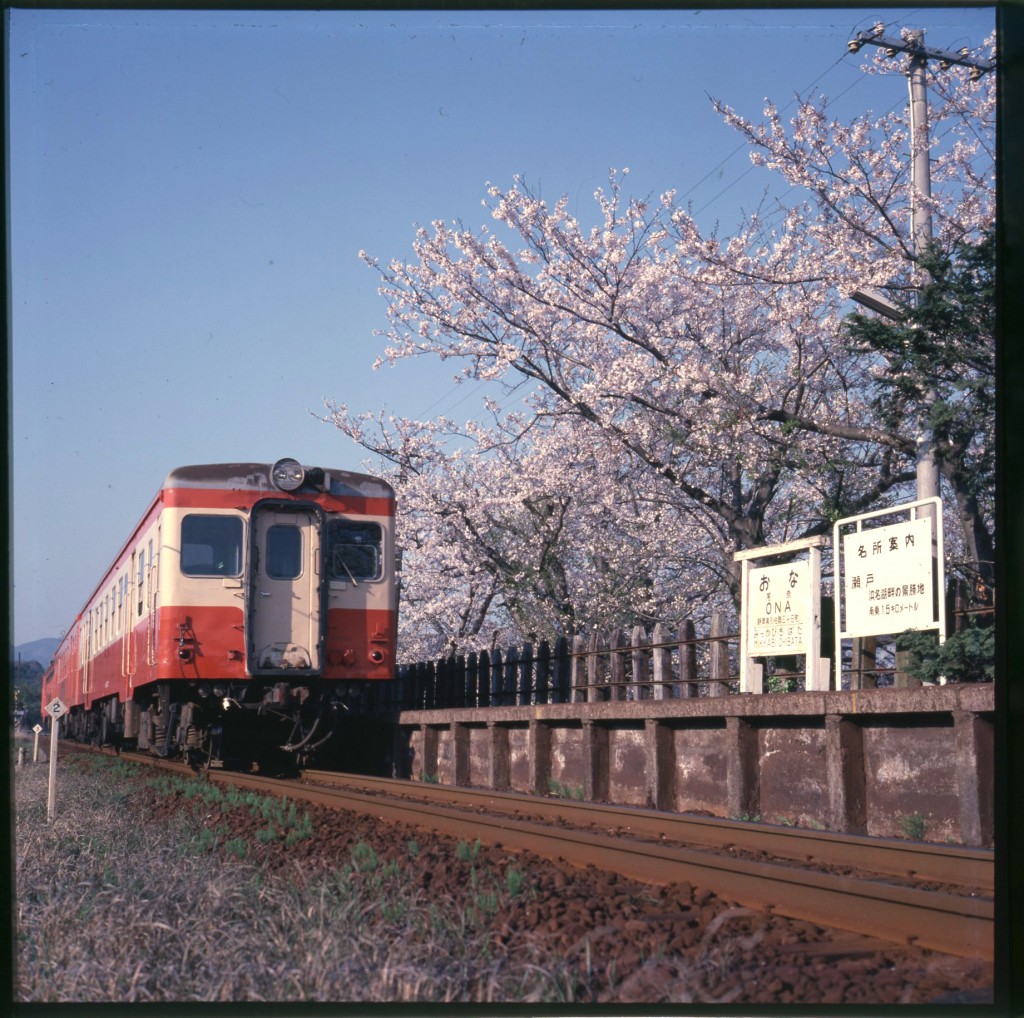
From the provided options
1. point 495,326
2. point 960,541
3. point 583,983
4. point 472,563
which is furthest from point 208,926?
point 472,563

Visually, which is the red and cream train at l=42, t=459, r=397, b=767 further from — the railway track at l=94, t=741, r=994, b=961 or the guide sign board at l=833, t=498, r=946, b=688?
the guide sign board at l=833, t=498, r=946, b=688

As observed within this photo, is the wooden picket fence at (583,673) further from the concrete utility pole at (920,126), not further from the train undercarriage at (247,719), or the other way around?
the concrete utility pole at (920,126)

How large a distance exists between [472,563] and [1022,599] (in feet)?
59.7

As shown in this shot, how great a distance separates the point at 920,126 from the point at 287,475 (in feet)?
24.4

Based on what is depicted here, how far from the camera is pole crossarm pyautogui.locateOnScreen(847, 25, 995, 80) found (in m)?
12.4

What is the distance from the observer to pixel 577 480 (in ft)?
65.5

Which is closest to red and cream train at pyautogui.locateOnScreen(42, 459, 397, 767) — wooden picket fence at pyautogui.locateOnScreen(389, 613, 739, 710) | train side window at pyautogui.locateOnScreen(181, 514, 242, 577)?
train side window at pyautogui.locateOnScreen(181, 514, 242, 577)

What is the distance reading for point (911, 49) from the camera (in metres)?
12.6

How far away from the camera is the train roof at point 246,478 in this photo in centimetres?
1206

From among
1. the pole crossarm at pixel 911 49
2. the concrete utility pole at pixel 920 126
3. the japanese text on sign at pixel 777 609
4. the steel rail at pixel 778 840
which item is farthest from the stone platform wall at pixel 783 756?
the pole crossarm at pixel 911 49

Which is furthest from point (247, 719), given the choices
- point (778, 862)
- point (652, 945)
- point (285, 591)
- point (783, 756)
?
point (652, 945)

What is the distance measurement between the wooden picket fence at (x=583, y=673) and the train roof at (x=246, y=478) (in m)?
2.68

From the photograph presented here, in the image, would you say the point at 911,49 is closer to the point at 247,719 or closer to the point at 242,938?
the point at 247,719

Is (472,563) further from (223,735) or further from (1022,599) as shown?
(1022,599)
